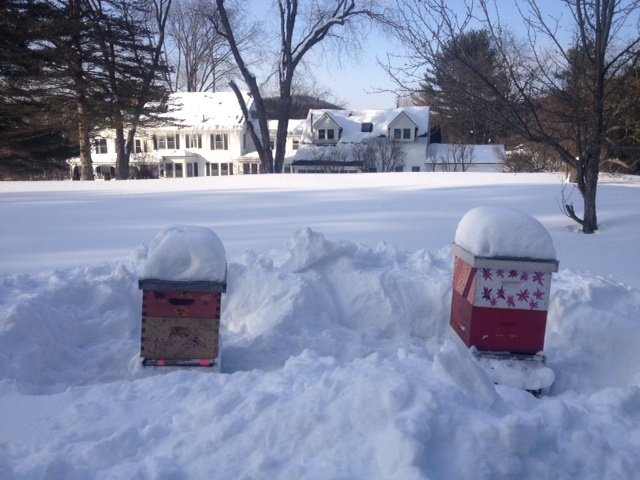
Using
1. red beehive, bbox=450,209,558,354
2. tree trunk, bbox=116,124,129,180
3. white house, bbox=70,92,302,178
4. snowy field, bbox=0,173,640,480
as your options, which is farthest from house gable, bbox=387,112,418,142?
red beehive, bbox=450,209,558,354

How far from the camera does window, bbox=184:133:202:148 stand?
137 ft

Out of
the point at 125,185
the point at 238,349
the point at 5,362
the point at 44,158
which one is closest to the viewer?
the point at 5,362

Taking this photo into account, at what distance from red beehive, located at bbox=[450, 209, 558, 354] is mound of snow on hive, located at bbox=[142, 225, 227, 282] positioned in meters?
2.04

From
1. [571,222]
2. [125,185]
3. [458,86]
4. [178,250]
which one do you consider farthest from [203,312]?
[125,185]

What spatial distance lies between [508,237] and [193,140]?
40.6 m

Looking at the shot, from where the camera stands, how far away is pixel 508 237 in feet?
13.5

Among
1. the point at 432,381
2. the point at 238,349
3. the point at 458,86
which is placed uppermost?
the point at 458,86

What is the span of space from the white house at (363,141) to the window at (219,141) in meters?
6.16

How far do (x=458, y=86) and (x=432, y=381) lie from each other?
6.25 m

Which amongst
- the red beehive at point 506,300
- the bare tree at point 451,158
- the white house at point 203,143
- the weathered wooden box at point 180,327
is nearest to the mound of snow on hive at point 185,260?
the weathered wooden box at point 180,327

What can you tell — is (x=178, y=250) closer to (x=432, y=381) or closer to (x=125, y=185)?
(x=432, y=381)

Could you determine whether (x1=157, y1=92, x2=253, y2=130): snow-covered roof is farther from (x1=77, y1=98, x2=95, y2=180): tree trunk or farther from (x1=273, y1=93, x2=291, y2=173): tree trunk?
(x1=77, y1=98, x2=95, y2=180): tree trunk

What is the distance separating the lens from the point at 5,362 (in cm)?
388

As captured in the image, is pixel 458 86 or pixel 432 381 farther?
pixel 458 86
